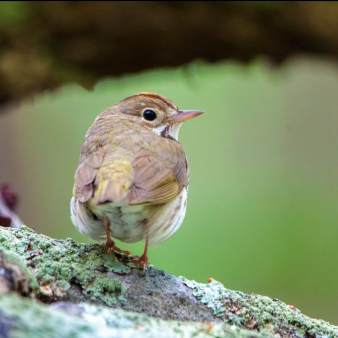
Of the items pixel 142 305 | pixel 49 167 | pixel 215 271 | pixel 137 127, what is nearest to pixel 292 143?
pixel 215 271

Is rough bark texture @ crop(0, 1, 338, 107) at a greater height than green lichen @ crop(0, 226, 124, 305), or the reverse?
rough bark texture @ crop(0, 1, 338, 107)

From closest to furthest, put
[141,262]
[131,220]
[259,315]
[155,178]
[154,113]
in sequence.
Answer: [259,315] < [141,262] < [131,220] < [155,178] < [154,113]

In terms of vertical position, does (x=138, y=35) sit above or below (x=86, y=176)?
above

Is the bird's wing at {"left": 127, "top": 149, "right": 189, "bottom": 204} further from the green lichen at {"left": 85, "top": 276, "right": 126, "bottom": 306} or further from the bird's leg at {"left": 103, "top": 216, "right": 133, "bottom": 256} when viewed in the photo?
the green lichen at {"left": 85, "top": 276, "right": 126, "bottom": 306}

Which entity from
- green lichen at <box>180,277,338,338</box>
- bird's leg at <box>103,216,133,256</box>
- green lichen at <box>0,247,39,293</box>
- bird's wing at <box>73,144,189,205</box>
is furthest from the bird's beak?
green lichen at <box>0,247,39,293</box>

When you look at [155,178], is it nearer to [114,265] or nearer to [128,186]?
[128,186]

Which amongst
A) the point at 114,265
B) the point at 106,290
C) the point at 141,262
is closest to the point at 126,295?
the point at 106,290

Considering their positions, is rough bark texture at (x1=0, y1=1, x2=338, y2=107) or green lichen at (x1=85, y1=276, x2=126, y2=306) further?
rough bark texture at (x1=0, y1=1, x2=338, y2=107)
